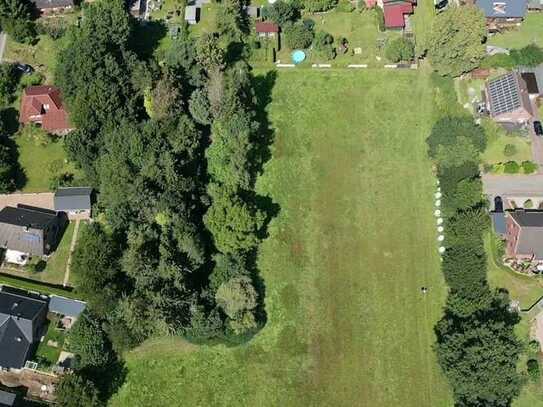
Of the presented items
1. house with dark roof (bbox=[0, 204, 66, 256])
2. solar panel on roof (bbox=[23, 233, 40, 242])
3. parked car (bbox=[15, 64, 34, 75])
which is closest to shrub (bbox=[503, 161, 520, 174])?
house with dark roof (bbox=[0, 204, 66, 256])

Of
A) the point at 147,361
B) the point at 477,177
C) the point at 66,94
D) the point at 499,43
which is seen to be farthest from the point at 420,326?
the point at 66,94

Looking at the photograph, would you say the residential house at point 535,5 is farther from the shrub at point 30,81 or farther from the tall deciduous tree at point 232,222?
the shrub at point 30,81

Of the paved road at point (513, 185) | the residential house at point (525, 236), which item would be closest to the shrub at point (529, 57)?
the paved road at point (513, 185)

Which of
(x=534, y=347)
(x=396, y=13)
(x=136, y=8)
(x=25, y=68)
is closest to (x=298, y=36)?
(x=396, y=13)

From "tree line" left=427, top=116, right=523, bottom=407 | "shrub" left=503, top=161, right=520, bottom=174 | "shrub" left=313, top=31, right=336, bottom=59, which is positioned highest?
"shrub" left=313, top=31, right=336, bottom=59

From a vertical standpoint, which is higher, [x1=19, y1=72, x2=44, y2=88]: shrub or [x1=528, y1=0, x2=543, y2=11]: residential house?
[x1=528, y1=0, x2=543, y2=11]: residential house

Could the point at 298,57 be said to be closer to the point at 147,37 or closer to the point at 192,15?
the point at 192,15

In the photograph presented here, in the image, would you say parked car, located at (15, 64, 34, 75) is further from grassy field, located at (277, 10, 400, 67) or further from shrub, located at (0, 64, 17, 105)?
grassy field, located at (277, 10, 400, 67)

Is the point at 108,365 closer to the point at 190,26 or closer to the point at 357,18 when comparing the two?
the point at 190,26
